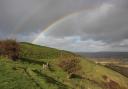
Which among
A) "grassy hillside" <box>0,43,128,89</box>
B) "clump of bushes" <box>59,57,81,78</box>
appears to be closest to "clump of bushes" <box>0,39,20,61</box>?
"grassy hillside" <box>0,43,128,89</box>

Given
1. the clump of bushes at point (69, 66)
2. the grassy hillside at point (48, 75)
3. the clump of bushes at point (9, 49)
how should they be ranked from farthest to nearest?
1. the clump of bushes at point (9, 49)
2. the clump of bushes at point (69, 66)
3. the grassy hillside at point (48, 75)

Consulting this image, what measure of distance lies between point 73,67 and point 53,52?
1645 inches

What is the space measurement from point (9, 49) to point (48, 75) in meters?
19.9

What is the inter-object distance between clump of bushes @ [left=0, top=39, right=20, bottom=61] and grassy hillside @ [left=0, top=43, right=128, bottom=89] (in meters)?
2.44

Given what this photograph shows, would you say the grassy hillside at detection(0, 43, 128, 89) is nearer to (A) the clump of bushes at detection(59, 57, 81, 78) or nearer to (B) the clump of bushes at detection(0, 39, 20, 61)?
(A) the clump of bushes at detection(59, 57, 81, 78)

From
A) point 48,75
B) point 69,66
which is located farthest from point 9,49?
point 48,75

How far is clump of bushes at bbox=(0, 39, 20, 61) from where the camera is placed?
6412 centimetres

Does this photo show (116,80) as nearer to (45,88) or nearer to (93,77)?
(93,77)

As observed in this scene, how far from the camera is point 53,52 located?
356 feet

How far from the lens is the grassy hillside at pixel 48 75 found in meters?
34.1

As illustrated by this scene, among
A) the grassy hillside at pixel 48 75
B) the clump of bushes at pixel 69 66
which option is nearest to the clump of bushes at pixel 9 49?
the grassy hillside at pixel 48 75

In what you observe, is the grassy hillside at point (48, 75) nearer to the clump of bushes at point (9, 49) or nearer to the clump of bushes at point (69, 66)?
the clump of bushes at point (69, 66)

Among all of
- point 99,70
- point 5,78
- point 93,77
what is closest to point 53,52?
point 99,70

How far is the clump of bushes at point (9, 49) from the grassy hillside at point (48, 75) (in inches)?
96.2
